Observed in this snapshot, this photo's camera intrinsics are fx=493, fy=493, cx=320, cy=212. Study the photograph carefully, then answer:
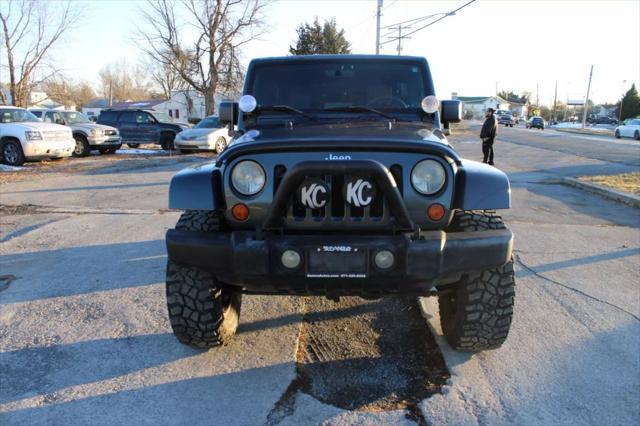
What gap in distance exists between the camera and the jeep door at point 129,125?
2130 cm

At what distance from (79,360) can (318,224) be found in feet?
6.07

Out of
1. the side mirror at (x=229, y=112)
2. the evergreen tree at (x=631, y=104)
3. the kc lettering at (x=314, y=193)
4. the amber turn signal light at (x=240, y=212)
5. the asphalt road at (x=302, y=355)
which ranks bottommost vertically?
the asphalt road at (x=302, y=355)

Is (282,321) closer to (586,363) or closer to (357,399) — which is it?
(357,399)

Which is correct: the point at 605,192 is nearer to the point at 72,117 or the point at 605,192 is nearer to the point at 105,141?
the point at 105,141

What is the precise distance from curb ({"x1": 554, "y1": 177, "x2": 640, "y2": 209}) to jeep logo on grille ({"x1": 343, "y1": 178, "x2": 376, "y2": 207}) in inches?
321

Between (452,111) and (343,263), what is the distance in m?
2.03

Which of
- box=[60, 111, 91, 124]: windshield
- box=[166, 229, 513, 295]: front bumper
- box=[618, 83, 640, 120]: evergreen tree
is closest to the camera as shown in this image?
box=[166, 229, 513, 295]: front bumper

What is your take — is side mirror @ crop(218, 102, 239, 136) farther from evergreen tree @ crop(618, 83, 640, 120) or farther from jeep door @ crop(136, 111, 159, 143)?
evergreen tree @ crop(618, 83, 640, 120)

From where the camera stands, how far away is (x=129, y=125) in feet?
70.0

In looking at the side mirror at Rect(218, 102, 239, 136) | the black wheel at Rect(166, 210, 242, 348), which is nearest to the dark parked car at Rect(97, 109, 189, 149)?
the side mirror at Rect(218, 102, 239, 136)

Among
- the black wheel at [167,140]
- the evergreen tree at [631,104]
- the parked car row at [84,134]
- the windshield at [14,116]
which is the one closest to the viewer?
the parked car row at [84,134]

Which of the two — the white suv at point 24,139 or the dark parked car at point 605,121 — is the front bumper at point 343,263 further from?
the dark parked car at point 605,121

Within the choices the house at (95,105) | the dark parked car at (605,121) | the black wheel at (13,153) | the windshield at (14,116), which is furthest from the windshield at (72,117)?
the dark parked car at (605,121)

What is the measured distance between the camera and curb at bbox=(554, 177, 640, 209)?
8.97m
